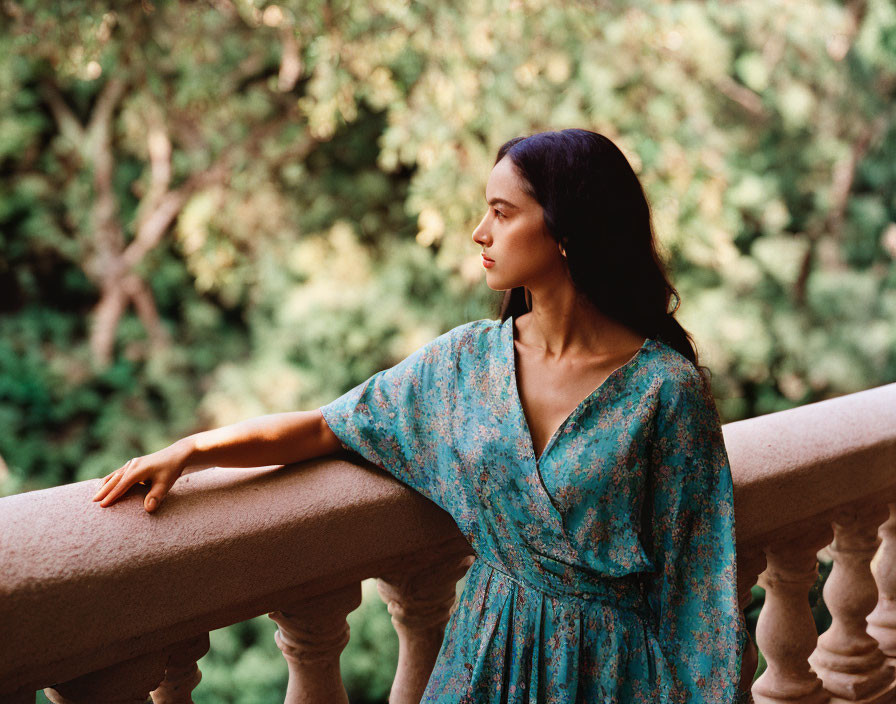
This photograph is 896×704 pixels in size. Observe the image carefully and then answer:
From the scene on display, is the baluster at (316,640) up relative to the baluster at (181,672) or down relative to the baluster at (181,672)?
down

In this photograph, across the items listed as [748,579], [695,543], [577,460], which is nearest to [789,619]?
[748,579]

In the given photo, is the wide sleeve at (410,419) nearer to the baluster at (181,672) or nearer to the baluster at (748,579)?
the baluster at (181,672)

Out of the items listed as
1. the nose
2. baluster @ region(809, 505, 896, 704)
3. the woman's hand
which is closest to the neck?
the nose

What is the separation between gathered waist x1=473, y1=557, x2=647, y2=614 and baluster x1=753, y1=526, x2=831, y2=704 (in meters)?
0.48

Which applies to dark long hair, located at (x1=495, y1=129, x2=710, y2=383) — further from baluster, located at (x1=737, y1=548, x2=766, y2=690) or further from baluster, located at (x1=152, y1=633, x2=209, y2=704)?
baluster, located at (x1=152, y1=633, x2=209, y2=704)

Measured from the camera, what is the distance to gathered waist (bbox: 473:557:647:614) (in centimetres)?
154

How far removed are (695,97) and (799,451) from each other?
435cm

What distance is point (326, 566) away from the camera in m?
1.46

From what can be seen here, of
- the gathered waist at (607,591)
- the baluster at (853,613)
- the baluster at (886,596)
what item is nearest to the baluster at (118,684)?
the gathered waist at (607,591)

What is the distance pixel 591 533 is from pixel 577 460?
124 mm

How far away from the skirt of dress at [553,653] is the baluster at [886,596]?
35.1 inches

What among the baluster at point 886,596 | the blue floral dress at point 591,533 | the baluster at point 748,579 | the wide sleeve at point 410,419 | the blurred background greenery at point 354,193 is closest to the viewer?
the blue floral dress at point 591,533

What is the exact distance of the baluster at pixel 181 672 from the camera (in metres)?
1.39

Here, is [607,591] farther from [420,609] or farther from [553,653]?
[420,609]
